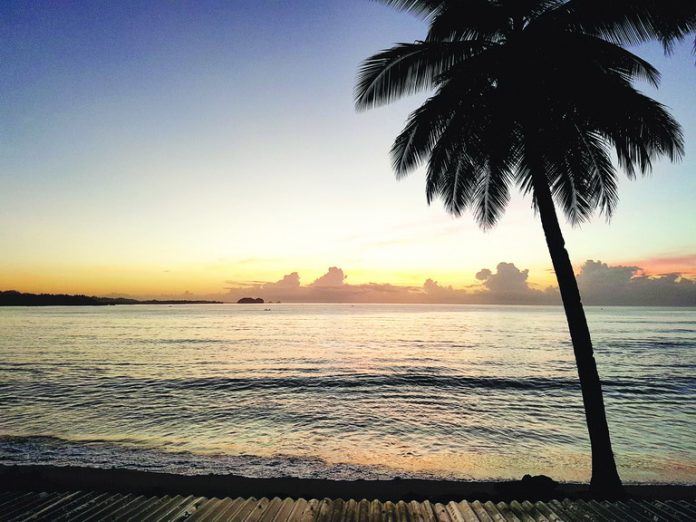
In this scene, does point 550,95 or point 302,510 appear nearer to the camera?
point 302,510

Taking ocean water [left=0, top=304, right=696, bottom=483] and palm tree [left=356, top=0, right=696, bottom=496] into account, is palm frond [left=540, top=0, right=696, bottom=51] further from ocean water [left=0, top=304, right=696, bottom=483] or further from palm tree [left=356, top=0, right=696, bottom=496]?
ocean water [left=0, top=304, right=696, bottom=483]

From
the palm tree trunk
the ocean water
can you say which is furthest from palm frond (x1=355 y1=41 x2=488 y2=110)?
Answer: the ocean water

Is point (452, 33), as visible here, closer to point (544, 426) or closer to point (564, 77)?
point (564, 77)

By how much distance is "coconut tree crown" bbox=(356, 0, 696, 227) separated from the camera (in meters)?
6.86

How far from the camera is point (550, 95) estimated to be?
24.7 feet

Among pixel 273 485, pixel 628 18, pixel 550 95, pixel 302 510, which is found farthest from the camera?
pixel 273 485

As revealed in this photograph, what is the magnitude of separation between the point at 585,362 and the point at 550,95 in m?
5.37

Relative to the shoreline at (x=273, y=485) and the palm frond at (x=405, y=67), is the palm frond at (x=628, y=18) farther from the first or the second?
the shoreline at (x=273, y=485)

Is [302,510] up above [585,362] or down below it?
below

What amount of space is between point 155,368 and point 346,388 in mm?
16068

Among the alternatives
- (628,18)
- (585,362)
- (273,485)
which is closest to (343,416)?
(273,485)

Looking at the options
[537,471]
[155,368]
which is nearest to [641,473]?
[537,471]

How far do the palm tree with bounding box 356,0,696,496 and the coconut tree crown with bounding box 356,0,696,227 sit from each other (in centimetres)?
2

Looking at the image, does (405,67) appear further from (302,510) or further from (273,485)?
(273,485)
